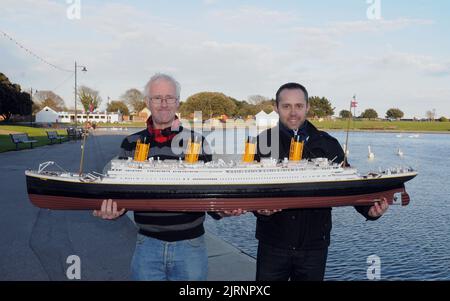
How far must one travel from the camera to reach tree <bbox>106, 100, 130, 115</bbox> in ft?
528

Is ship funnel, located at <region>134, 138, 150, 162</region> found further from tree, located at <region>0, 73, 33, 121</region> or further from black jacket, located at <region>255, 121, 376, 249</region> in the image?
tree, located at <region>0, 73, 33, 121</region>

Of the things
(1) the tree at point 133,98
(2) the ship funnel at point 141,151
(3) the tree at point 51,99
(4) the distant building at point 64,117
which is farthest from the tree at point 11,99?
(2) the ship funnel at point 141,151

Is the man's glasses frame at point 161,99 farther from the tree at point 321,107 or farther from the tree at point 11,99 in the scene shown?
the tree at point 321,107

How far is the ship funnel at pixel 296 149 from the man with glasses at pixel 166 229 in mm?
1684

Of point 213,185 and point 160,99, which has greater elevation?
point 160,99

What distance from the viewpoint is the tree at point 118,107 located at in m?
161

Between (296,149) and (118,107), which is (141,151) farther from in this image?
(118,107)

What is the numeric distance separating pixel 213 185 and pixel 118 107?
531 feet

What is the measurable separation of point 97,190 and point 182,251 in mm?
2278

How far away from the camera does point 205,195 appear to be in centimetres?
628

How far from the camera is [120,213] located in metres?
5.67

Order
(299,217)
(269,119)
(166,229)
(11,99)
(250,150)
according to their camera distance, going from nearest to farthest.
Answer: (166,229)
(299,217)
(250,150)
(269,119)
(11,99)

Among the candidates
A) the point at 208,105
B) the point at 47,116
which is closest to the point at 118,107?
the point at 47,116
